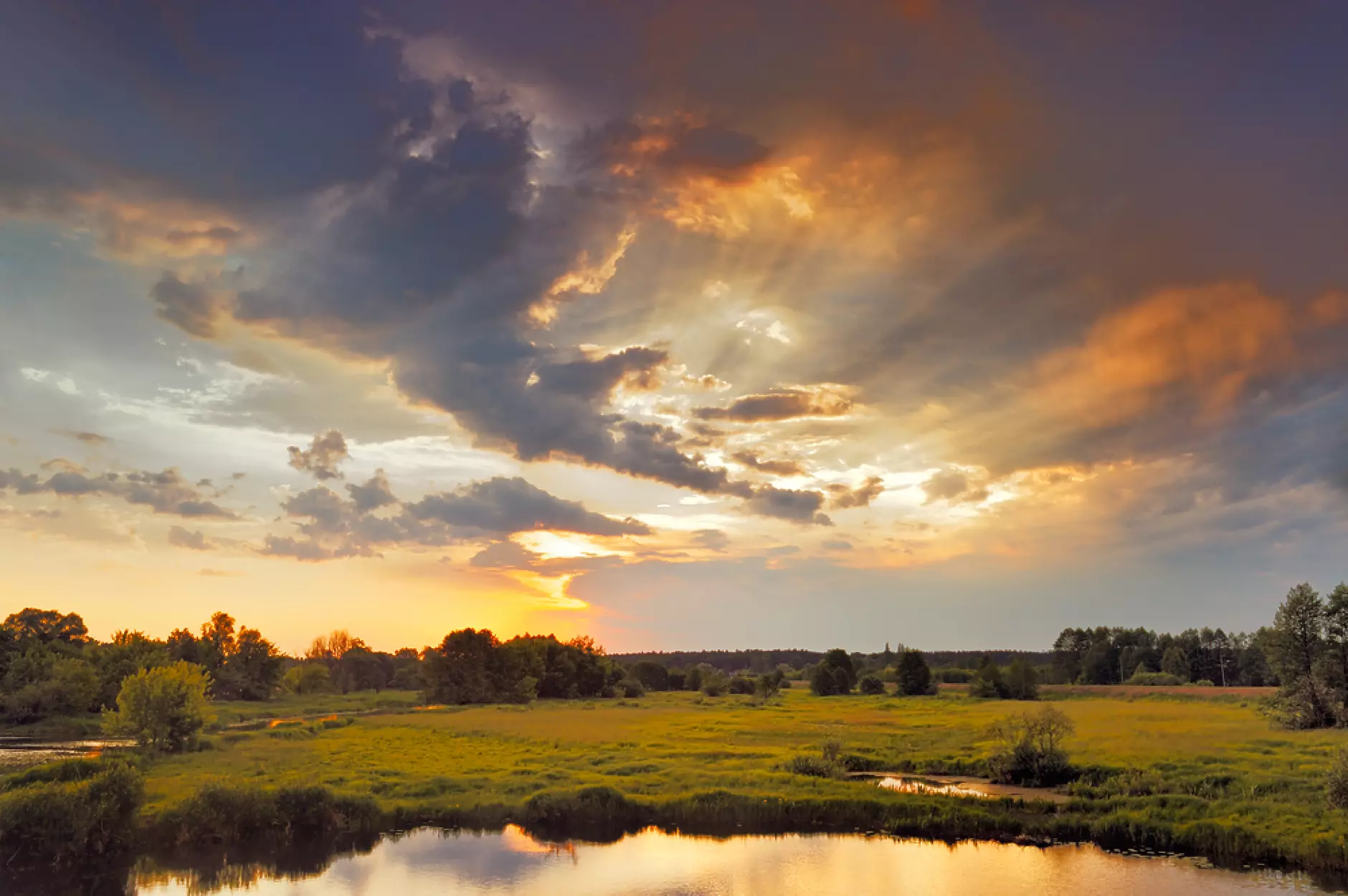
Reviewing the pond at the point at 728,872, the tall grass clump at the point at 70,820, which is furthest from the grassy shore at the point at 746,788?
the pond at the point at 728,872

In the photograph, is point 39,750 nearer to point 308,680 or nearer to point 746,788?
point 746,788

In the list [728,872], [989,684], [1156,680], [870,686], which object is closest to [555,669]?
[870,686]

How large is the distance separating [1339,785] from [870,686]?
11799 cm

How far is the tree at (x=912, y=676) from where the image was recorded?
13638 cm

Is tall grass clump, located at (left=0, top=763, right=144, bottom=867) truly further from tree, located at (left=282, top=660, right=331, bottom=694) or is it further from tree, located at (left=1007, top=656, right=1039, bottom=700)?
tree, located at (left=282, top=660, right=331, bottom=694)

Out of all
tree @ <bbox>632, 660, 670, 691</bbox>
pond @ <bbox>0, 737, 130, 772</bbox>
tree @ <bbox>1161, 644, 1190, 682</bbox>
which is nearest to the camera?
pond @ <bbox>0, 737, 130, 772</bbox>

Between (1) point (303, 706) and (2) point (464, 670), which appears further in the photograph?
(2) point (464, 670)

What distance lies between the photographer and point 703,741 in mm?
64000

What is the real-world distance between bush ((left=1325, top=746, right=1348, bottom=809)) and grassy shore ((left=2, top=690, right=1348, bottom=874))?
22.7 inches

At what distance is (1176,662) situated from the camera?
164 metres

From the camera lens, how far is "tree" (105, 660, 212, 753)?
54.2m

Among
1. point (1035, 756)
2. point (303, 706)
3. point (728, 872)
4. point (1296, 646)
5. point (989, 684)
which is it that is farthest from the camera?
point (989, 684)

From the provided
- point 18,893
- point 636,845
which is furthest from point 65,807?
point 636,845

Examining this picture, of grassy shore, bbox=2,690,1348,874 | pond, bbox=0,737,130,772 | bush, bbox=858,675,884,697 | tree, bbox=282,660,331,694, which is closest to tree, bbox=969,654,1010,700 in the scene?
bush, bbox=858,675,884,697
